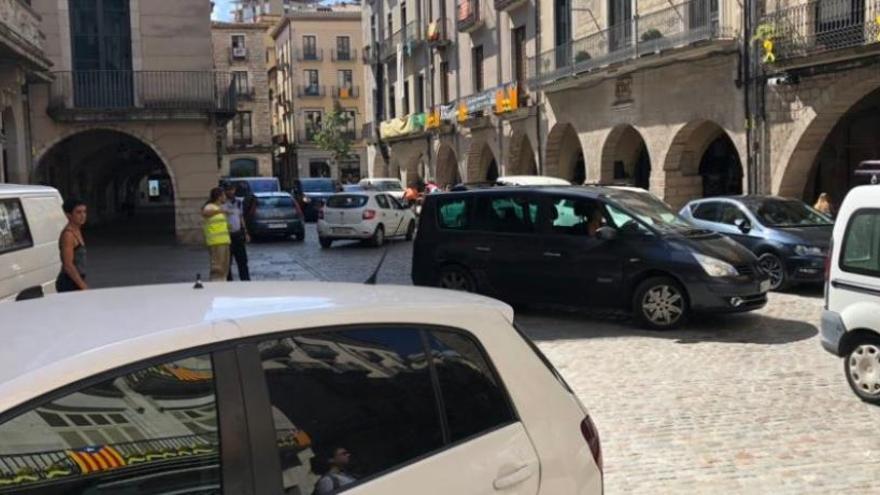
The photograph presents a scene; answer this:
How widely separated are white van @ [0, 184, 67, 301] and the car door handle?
269 inches

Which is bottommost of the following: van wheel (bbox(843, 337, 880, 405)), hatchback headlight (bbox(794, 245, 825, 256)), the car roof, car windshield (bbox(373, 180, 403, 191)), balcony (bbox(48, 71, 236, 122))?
van wheel (bbox(843, 337, 880, 405))

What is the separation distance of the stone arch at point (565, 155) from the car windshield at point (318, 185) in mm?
12634

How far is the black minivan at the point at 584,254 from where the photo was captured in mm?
10148

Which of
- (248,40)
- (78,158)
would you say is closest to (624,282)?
(78,158)

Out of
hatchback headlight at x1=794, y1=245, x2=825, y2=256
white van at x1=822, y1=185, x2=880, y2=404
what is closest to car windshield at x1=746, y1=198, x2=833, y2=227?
hatchback headlight at x1=794, y1=245, x2=825, y2=256

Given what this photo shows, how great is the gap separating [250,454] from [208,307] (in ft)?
1.88

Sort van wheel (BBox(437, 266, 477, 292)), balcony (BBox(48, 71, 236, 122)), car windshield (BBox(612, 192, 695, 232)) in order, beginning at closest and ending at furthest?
car windshield (BBox(612, 192, 695, 232)) → van wheel (BBox(437, 266, 477, 292)) → balcony (BBox(48, 71, 236, 122))

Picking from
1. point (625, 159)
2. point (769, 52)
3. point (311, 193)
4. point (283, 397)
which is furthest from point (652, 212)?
point (311, 193)

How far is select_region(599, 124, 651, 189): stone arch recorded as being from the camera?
26.4 meters

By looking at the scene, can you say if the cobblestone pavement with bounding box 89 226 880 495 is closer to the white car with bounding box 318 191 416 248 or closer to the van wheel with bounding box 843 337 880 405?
the van wheel with bounding box 843 337 880 405

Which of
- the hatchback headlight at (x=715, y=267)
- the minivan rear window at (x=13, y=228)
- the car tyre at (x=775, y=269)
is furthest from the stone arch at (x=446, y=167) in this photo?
the minivan rear window at (x=13, y=228)

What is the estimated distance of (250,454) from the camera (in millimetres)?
2193

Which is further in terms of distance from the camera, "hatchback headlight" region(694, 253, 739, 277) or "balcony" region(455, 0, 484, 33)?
"balcony" region(455, 0, 484, 33)

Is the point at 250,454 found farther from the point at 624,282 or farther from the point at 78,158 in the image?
the point at 78,158
